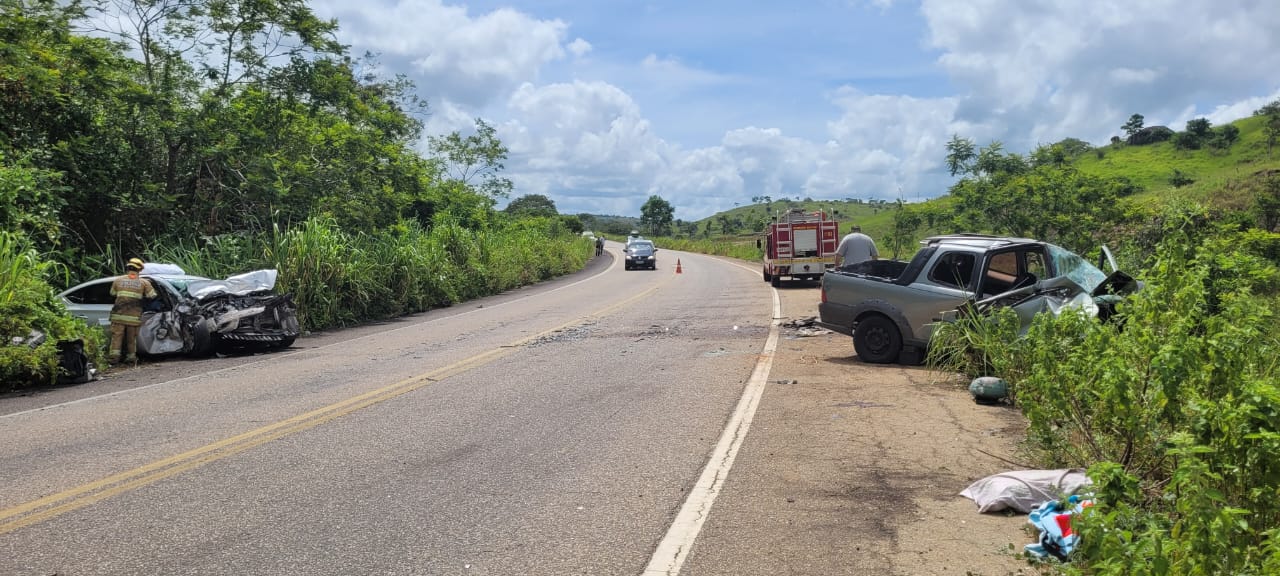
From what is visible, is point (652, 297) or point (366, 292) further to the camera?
point (652, 297)

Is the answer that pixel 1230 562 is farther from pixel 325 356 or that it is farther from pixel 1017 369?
pixel 325 356

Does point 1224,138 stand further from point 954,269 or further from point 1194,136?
point 954,269

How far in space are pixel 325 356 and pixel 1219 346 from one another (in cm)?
1145

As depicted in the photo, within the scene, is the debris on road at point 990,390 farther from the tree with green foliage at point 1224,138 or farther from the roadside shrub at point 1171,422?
the tree with green foliage at point 1224,138

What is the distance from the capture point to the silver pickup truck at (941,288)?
377 inches

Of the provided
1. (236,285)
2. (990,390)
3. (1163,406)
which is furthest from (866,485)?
(236,285)

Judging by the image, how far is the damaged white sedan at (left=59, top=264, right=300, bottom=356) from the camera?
42.1 feet

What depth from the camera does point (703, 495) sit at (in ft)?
17.7

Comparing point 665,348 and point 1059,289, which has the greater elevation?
point 1059,289

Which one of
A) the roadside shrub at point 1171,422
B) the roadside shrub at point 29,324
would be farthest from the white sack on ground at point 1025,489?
the roadside shrub at point 29,324

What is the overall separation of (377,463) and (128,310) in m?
8.17

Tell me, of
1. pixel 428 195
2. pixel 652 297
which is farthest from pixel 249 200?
pixel 428 195

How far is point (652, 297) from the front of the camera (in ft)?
78.4

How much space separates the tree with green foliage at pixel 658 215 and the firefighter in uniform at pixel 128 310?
427 feet
